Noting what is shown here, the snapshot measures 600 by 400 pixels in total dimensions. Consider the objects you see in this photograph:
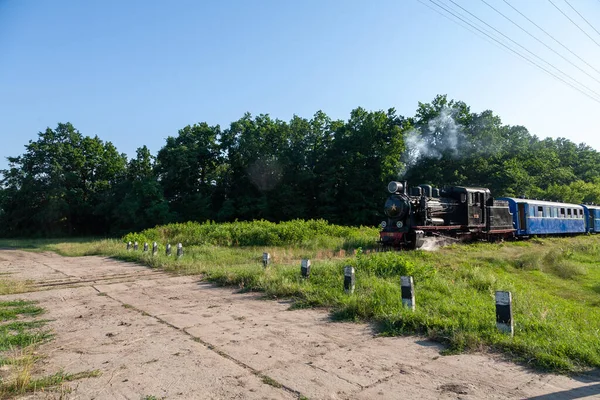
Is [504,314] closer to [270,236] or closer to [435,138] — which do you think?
[270,236]

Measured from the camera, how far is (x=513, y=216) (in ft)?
75.0

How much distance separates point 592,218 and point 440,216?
2218cm

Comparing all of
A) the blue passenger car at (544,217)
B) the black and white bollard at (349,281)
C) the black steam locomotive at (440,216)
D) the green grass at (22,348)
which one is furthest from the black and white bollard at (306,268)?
the blue passenger car at (544,217)

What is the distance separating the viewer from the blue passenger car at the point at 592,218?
30775 millimetres

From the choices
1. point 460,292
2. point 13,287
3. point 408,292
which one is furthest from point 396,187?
point 13,287

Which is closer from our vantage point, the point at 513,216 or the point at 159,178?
the point at 513,216

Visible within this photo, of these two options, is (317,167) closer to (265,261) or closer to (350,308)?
(265,261)

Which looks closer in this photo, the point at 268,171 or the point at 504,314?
the point at 504,314

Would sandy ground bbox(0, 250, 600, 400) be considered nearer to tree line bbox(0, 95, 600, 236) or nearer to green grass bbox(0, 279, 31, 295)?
green grass bbox(0, 279, 31, 295)

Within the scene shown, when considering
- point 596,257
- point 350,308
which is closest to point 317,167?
point 596,257

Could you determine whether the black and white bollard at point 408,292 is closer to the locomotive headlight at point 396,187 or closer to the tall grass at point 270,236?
the locomotive headlight at point 396,187

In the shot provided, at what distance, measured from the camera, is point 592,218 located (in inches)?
1261

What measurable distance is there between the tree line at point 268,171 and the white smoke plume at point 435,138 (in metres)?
0.11

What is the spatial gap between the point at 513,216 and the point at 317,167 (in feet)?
74.6
